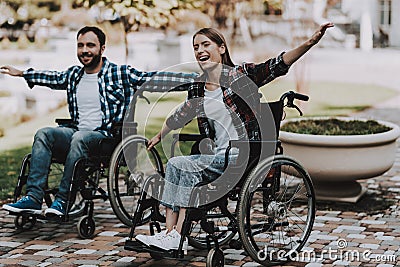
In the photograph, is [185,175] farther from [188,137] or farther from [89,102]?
[89,102]

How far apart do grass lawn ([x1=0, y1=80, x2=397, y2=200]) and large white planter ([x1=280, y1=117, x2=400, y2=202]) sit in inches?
76.8

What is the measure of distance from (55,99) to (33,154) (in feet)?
21.8

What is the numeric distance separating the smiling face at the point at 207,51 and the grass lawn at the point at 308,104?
2.42 m

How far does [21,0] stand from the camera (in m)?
21.2

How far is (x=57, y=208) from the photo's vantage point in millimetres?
4418

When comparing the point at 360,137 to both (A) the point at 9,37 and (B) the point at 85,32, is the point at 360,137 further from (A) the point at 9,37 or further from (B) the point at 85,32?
(A) the point at 9,37

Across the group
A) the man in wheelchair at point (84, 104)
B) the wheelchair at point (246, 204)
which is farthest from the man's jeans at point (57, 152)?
the wheelchair at point (246, 204)

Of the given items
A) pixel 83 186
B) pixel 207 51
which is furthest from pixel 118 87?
pixel 207 51

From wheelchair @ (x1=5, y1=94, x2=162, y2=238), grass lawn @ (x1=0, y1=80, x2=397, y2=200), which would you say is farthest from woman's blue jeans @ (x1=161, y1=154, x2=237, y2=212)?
grass lawn @ (x1=0, y1=80, x2=397, y2=200)

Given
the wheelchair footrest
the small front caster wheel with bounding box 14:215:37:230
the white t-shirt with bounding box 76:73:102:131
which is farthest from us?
the white t-shirt with bounding box 76:73:102:131

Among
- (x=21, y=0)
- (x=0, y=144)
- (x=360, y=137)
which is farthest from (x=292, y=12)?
(x=21, y=0)

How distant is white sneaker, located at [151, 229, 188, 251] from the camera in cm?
373

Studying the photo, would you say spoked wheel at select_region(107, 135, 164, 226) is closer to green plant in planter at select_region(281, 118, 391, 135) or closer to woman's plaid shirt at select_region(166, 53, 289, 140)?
woman's plaid shirt at select_region(166, 53, 289, 140)

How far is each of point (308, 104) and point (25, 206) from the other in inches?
274
